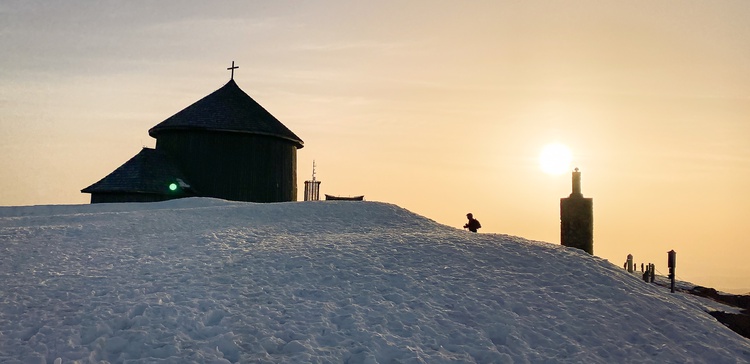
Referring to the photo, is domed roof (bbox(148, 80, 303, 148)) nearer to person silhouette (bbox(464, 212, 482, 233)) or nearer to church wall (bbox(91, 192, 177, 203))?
church wall (bbox(91, 192, 177, 203))

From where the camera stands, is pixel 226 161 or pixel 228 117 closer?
pixel 226 161

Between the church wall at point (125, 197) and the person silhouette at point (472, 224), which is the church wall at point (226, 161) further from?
the person silhouette at point (472, 224)

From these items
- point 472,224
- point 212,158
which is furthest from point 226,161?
point 472,224

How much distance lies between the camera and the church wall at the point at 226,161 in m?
36.3

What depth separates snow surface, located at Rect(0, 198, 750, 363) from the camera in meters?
10.3

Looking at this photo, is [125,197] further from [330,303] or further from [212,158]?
[330,303]

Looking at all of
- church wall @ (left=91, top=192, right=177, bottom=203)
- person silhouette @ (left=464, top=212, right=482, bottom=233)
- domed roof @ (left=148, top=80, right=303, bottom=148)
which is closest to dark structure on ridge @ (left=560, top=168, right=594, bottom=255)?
person silhouette @ (left=464, top=212, right=482, bottom=233)

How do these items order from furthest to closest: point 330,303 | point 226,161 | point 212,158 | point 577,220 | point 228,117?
point 228,117 < point 226,161 < point 212,158 < point 577,220 < point 330,303

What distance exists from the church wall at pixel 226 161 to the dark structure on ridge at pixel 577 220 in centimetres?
2012

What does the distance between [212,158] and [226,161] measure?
0.79 m

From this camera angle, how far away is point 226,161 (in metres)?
36.5

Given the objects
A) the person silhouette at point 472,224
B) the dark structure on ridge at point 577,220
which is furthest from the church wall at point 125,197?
the dark structure on ridge at point 577,220

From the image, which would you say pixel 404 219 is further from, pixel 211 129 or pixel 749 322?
pixel 211 129

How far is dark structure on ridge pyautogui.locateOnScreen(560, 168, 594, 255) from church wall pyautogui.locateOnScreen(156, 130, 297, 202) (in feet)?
66.0
